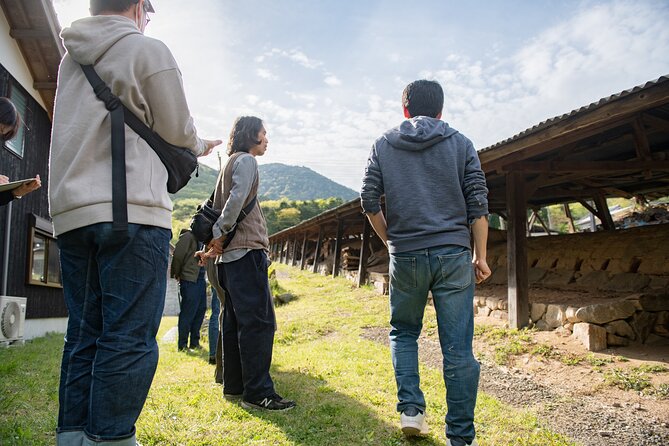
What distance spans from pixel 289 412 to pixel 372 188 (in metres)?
1.64

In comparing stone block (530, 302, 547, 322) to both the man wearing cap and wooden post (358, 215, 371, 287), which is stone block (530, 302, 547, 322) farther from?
wooden post (358, 215, 371, 287)

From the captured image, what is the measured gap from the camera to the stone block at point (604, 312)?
5.29 m

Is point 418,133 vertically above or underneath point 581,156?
underneath

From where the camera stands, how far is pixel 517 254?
652 cm

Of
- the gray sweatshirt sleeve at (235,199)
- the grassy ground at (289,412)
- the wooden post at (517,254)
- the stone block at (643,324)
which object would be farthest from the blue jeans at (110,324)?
the stone block at (643,324)

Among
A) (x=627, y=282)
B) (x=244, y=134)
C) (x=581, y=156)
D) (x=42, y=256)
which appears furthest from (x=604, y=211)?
(x=42, y=256)

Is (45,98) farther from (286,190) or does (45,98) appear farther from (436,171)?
(286,190)

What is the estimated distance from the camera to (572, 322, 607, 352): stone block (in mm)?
5094

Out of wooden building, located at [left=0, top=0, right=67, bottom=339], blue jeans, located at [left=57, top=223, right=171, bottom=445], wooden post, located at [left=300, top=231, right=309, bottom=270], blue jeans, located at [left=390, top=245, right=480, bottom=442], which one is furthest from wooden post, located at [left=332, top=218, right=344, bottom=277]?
blue jeans, located at [left=57, top=223, right=171, bottom=445]

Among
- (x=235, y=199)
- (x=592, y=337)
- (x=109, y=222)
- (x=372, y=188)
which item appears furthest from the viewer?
(x=592, y=337)

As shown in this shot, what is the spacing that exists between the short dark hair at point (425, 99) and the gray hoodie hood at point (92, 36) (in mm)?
1675

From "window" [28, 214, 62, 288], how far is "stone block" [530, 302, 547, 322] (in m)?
9.23

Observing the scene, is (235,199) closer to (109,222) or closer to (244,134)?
(244,134)

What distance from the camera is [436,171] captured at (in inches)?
100
